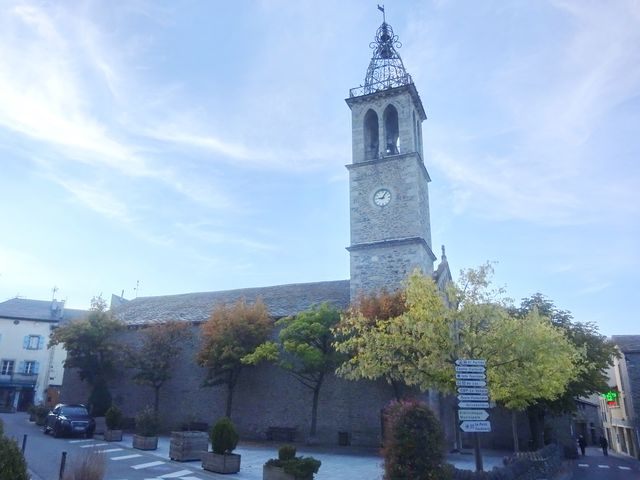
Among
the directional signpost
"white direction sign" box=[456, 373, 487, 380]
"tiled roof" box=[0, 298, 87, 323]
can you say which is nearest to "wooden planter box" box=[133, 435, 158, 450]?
the directional signpost

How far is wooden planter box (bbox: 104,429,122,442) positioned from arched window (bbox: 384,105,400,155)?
2070 cm

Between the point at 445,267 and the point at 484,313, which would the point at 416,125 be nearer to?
the point at 445,267

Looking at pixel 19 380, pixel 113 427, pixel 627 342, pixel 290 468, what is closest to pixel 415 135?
pixel 627 342

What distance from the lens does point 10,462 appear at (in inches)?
266

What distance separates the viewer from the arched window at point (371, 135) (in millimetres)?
28062

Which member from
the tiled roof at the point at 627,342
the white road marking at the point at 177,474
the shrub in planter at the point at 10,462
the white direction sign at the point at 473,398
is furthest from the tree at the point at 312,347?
the tiled roof at the point at 627,342

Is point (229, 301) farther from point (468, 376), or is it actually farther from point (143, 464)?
point (468, 376)

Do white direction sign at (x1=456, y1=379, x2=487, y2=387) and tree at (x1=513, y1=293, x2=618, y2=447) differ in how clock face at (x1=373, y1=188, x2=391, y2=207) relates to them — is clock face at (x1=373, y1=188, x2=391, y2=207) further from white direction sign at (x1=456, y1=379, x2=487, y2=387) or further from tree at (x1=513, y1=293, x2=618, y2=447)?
white direction sign at (x1=456, y1=379, x2=487, y2=387)

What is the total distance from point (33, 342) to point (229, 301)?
25296 mm

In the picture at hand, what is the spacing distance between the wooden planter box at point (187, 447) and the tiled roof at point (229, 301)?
10.9 meters

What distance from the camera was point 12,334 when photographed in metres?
43.3

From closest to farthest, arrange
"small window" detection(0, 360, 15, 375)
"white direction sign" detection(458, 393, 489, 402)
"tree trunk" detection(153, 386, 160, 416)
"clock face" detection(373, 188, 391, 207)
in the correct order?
"white direction sign" detection(458, 393, 489, 402), "clock face" detection(373, 188, 391, 207), "tree trunk" detection(153, 386, 160, 416), "small window" detection(0, 360, 15, 375)

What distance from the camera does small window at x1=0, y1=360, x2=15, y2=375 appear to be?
42.8 metres

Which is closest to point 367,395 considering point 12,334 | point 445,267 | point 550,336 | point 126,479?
point 445,267
